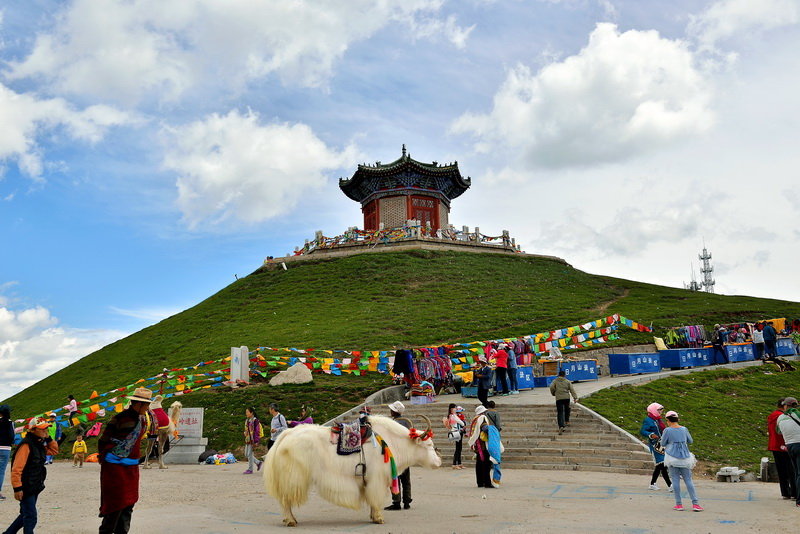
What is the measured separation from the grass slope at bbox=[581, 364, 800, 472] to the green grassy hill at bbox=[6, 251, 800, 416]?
27.1ft

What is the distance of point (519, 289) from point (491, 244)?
12576 mm

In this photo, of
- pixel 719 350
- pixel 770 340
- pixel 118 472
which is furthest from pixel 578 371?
pixel 118 472

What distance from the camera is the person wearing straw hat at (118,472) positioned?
7355mm

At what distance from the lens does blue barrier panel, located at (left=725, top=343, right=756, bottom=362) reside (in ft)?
101

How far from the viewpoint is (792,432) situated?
10.8 metres

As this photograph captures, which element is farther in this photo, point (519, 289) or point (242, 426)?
point (519, 289)

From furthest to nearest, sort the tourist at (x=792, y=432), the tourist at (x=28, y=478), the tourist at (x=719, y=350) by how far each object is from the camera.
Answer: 1. the tourist at (x=719, y=350)
2. the tourist at (x=792, y=432)
3. the tourist at (x=28, y=478)

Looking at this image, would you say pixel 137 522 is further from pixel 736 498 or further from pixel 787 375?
pixel 787 375

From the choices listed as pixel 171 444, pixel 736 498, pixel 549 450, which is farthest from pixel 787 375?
pixel 171 444

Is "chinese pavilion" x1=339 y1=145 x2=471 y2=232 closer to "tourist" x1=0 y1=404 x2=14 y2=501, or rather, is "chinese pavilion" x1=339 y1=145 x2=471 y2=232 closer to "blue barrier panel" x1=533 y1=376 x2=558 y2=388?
"blue barrier panel" x1=533 y1=376 x2=558 y2=388

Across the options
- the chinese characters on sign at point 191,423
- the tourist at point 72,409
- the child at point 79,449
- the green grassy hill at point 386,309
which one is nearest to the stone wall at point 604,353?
the green grassy hill at point 386,309

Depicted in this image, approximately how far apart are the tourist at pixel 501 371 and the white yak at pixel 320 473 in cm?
1352

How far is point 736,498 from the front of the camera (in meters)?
11.6

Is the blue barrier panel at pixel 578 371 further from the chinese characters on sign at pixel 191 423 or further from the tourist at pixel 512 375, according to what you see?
the chinese characters on sign at pixel 191 423
